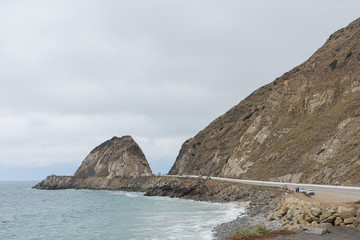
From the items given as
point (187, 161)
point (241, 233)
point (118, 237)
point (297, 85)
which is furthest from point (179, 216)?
point (187, 161)

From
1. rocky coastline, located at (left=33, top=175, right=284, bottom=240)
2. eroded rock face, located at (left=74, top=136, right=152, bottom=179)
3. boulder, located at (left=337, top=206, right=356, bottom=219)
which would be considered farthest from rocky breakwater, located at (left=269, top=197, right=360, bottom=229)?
eroded rock face, located at (left=74, top=136, right=152, bottom=179)

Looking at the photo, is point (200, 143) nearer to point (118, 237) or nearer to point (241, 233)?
point (118, 237)

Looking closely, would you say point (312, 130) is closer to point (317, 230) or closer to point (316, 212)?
point (316, 212)

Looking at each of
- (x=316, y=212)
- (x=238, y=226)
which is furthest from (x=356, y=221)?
(x=238, y=226)

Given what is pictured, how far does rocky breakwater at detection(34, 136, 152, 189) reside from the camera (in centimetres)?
12162

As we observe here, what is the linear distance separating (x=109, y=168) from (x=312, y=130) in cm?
9476

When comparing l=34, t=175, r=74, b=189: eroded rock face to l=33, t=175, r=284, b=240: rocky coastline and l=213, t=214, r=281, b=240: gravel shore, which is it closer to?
l=33, t=175, r=284, b=240: rocky coastline

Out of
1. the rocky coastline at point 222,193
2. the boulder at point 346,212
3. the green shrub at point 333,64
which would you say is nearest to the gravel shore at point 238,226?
the rocky coastline at point 222,193

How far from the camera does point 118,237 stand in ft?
97.2

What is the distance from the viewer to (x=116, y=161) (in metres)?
129

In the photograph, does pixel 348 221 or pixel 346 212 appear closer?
pixel 348 221

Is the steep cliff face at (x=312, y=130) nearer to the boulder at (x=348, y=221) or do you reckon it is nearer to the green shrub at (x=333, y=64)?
the green shrub at (x=333, y=64)

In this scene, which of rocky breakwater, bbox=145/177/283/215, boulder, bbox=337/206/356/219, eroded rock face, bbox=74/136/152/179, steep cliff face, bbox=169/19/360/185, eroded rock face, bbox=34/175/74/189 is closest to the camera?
boulder, bbox=337/206/356/219

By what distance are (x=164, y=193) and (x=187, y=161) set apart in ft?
128
